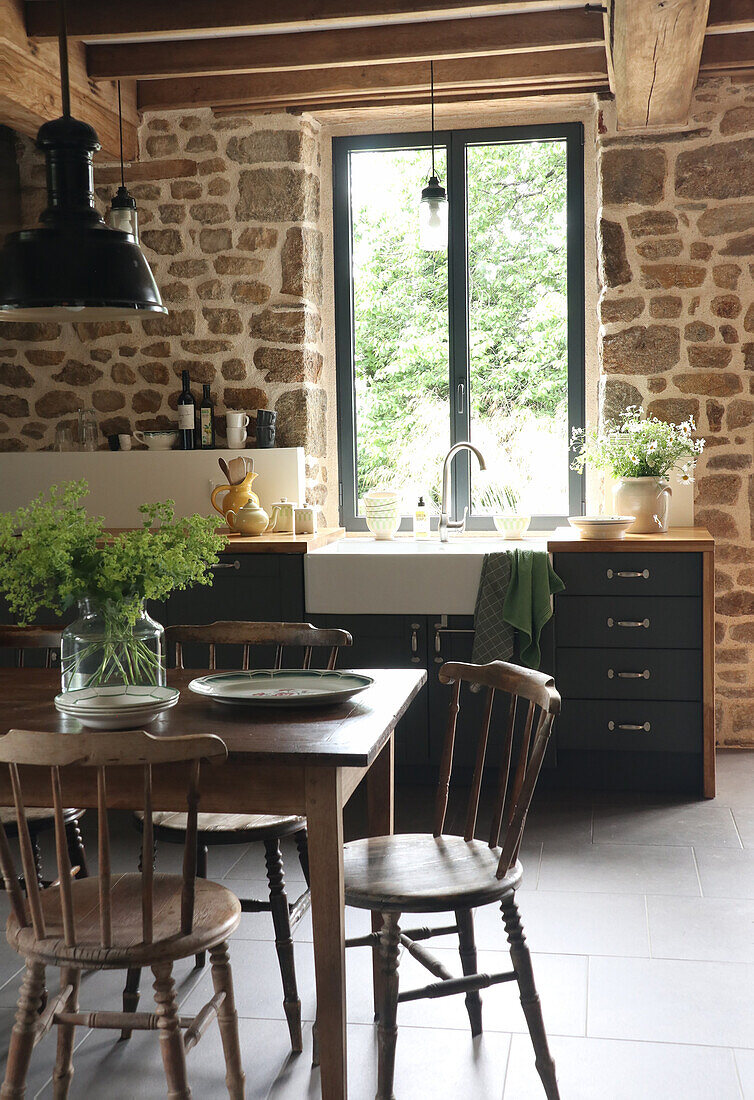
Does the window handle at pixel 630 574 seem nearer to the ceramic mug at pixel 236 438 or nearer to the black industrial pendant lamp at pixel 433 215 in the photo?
the black industrial pendant lamp at pixel 433 215

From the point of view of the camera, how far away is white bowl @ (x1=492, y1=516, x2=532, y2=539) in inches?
191

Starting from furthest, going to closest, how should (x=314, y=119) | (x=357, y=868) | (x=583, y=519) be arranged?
(x=314, y=119), (x=583, y=519), (x=357, y=868)

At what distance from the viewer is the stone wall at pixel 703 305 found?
15.4 feet

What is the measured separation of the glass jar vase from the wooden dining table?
11cm

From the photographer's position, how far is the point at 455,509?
526 cm

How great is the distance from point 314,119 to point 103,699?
374 cm

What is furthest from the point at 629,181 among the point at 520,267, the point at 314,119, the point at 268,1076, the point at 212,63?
the point at 268,1076

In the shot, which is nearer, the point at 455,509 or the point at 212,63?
the point at 212,63

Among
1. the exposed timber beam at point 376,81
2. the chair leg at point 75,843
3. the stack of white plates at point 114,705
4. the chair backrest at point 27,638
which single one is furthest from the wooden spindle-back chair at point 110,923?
the exposed timber beam at point 376,81

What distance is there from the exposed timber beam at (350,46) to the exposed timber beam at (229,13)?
138 millimetres

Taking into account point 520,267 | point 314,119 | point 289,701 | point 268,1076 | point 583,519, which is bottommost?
point 268,1076

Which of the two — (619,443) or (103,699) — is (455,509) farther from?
(103,699)

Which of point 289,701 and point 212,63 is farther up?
point 212,63

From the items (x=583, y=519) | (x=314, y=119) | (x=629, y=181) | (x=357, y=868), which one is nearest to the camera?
(x=357, y=868)
